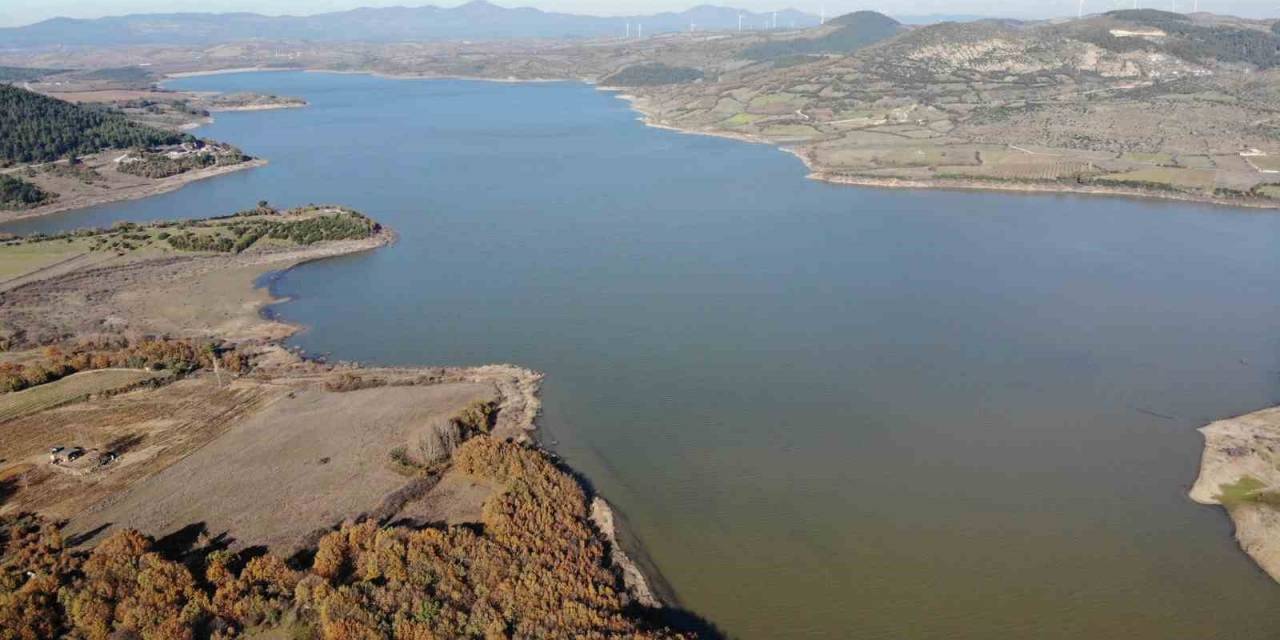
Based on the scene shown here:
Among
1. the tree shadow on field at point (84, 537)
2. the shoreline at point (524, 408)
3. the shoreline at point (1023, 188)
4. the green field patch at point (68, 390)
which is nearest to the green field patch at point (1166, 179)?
the shoreline at point (1023, 188)

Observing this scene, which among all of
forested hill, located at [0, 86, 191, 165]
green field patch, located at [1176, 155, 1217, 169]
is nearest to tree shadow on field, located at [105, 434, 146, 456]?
forested hill, located at [0, 86, 191, 165]

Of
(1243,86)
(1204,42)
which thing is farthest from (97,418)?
(1204,42)

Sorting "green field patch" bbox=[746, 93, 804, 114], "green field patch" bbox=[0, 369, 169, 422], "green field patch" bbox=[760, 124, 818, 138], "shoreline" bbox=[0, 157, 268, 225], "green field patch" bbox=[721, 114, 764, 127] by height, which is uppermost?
"green field patch" bbox=[746, 93, 804, 114]

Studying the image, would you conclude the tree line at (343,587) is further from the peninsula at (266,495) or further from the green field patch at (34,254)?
the green field patch at (34,254)

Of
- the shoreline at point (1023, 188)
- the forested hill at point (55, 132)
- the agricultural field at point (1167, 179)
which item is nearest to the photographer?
the shoreline at point (1023, 188)

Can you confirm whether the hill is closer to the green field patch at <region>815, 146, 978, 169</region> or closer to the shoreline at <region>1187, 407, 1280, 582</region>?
the green field patch at <region>815, 146, 978, 169</region>

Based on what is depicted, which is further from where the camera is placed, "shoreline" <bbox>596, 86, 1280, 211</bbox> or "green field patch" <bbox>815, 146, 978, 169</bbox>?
"green field patch" <bbox>815, 146, 978, 169</bbox>

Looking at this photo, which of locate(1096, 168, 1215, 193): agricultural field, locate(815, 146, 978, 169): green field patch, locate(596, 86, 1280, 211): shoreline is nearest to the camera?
locate(596, 86, 1280, 211): shoreline

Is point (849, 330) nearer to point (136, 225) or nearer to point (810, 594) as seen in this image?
point (810, 594)
